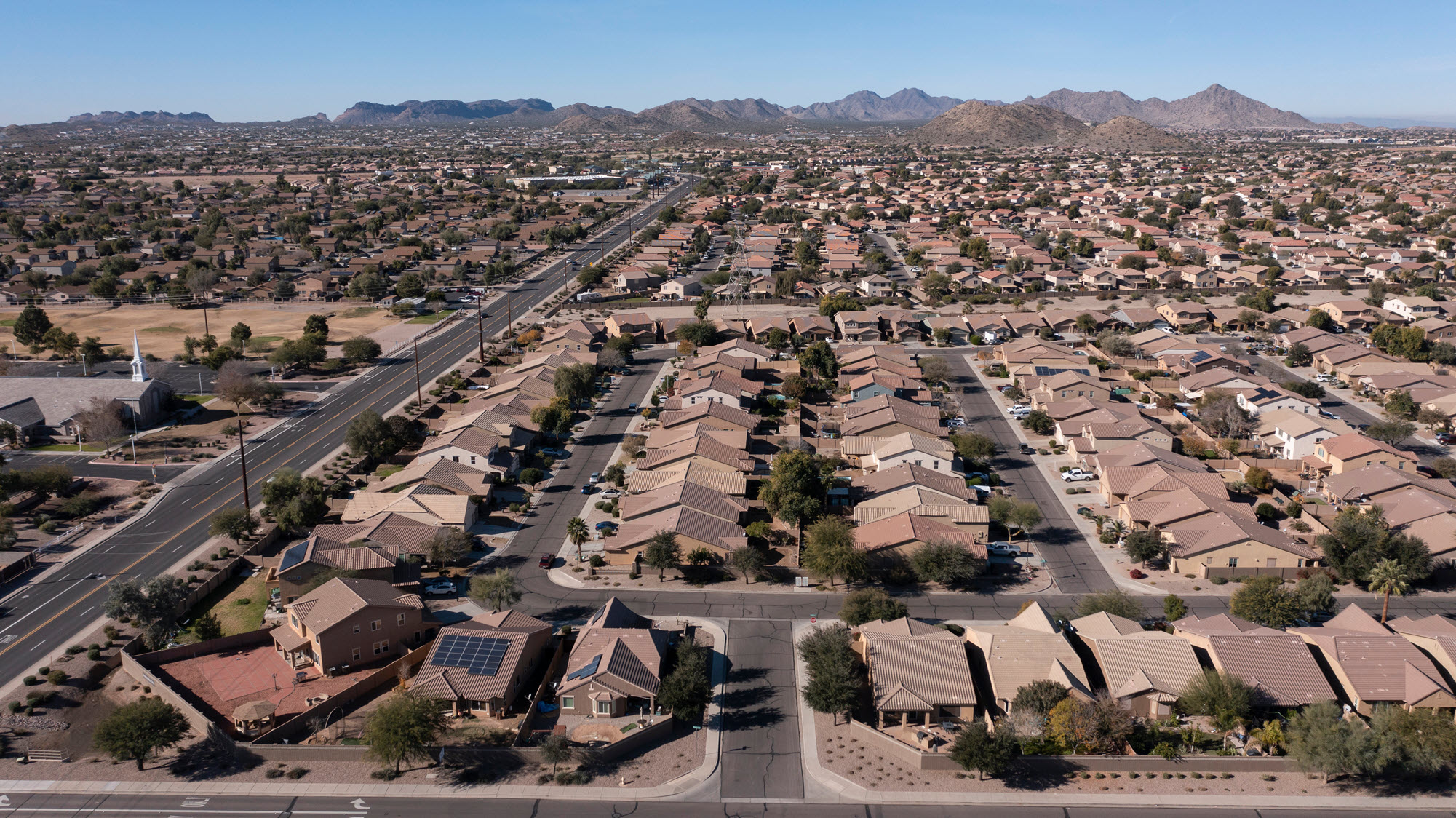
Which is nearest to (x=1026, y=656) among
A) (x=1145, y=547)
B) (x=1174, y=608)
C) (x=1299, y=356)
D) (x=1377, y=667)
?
(x=1174, y=608)

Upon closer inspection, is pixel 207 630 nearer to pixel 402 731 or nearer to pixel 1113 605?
pixel 402 731

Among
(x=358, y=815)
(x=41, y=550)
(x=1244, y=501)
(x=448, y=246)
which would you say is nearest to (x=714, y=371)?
(x=1244, y=501)

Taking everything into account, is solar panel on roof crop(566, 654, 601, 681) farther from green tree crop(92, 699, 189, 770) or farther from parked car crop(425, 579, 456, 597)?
green tree crop(92, 699, 189, 770)

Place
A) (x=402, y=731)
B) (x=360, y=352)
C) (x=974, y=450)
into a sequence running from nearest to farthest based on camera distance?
(x=402, y=731), (x=974, y=450), (x=360, y=352)

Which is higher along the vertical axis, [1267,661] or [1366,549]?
[1366,549]

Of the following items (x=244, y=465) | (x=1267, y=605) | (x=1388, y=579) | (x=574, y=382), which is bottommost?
(x=1267, y=605)

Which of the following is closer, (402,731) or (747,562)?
(402,731)
